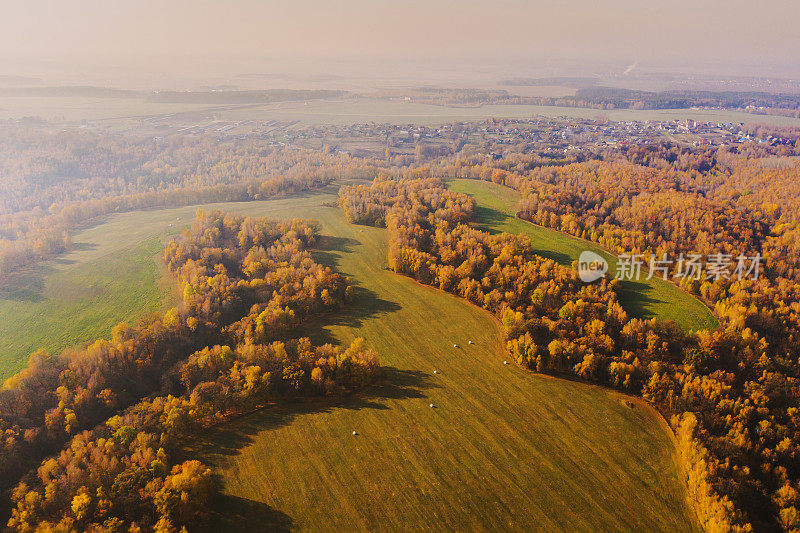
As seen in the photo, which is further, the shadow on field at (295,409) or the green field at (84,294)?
the green field at (84,294)

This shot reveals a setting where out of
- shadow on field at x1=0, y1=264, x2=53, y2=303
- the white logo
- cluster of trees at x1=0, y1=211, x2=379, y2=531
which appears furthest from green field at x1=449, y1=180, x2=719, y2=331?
shadow on field at x1=0, y1=264, x2=53, y2=303

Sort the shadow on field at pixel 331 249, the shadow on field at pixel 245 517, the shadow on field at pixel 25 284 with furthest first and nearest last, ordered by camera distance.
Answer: the shadow on field at pixel 331 249
the shadow on field at pixel 25 284
the shadow on field at pixel 245 517

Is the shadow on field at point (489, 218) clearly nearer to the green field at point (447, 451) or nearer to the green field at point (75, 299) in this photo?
the green field at point (447, 451)

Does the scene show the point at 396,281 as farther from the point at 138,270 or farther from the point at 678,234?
the point at 678,234

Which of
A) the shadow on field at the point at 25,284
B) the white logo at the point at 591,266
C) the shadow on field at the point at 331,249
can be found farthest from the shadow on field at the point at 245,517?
the white logo at the point at 591,266

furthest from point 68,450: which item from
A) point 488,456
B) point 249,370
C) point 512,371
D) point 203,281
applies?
point 512,371
